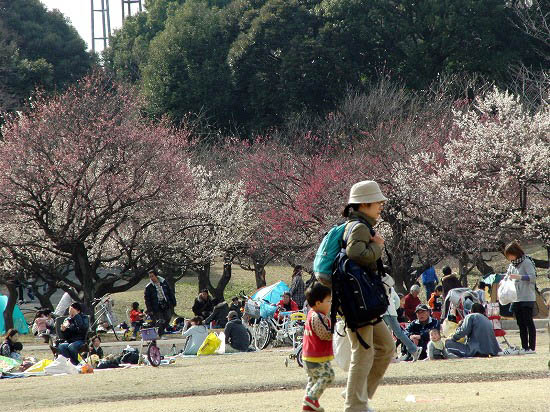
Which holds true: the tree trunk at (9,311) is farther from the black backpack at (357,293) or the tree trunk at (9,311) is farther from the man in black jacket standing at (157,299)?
the black backpack at (357,293)

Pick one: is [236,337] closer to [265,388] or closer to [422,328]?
[422,328]

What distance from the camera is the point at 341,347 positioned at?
7383 mm

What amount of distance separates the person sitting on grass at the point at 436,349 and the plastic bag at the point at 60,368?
212 inches

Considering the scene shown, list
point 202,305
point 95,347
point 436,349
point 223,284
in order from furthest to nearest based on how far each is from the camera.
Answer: point 223,284 → point 202,305 → point 95,347 → point 436,349

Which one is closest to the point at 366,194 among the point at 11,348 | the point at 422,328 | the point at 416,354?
the point at 416,354

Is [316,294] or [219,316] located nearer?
[316,294]

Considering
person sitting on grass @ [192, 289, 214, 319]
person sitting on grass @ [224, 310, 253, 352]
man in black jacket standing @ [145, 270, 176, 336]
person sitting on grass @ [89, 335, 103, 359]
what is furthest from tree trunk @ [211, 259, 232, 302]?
person sitting on grass @ [89, 335, 103, 359]

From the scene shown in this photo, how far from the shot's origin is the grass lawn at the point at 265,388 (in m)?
7.91

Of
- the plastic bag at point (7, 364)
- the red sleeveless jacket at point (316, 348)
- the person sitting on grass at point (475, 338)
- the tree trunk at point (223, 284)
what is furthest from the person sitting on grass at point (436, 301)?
the tree trunk at point (223, 284)

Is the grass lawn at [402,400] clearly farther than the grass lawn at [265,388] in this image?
No

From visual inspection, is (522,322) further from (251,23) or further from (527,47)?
(251,23)

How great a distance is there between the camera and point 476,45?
42.2 m

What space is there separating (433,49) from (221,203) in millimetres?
14503

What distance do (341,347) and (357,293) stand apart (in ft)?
3.75
